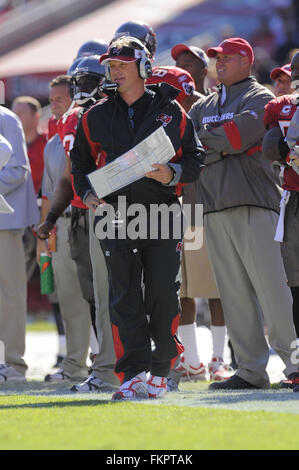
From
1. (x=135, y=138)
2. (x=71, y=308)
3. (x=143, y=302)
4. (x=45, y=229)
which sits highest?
(x=135, y=138)

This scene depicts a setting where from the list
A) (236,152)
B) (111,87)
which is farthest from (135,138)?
(236,152)

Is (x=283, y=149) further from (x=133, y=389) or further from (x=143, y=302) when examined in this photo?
(x=133, y=389)

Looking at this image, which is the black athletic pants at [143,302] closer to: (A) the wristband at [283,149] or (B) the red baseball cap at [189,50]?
(A) the wristband at [283,149]

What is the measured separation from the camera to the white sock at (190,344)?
8469 millimetres

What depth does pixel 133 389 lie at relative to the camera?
6.15 meters

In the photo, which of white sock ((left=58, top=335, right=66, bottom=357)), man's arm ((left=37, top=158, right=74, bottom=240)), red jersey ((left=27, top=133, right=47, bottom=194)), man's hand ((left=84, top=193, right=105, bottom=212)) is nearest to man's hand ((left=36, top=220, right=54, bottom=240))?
man's arm ((left=37, top=158, right=74, bottom=240))

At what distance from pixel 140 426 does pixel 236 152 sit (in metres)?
2.75

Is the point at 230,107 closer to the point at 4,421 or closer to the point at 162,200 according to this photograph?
the point at 162,200

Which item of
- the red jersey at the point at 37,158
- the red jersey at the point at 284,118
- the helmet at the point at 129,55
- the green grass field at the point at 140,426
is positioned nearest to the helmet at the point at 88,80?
the helmet at the point at 129,55

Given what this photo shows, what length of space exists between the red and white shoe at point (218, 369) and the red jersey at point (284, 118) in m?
2.20

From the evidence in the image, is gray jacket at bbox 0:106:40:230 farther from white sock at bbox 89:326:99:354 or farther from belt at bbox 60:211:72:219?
white sock at bbox 89:326:99:354

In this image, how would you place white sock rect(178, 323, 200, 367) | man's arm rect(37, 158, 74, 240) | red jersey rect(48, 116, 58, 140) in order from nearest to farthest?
man's arm rect(37, 158, 74, 240), white sock rect(178, 323, 200, 367), red jersey rect(48, 116, 58, 140)

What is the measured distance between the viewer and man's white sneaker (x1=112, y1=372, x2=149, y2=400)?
20.1 ft

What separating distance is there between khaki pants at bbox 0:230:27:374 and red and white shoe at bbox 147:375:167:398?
2.56m
